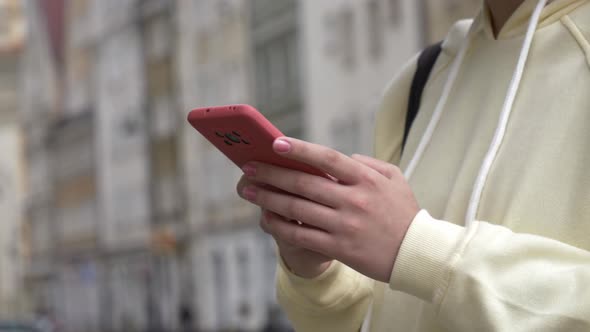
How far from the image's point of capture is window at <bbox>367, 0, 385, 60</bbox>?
20.3 meters

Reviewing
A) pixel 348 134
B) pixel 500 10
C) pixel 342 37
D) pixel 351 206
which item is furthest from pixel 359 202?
pixel 342 37

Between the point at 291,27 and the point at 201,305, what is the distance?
8.66 m

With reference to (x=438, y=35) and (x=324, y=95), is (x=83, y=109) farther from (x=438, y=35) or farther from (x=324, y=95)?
(x=438, y=35)

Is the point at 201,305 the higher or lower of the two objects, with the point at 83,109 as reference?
lower

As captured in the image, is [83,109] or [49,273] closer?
[83,109]

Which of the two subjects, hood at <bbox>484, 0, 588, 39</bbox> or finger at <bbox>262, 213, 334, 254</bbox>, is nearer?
finger at <bbox>262, 213, 334, 254</bbox>

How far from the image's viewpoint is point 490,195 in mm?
1528

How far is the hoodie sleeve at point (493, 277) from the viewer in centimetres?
130

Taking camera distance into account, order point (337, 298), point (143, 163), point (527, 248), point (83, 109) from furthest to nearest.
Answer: point (83, 109), point (143, 163), point (337, 298), point (527, 248)

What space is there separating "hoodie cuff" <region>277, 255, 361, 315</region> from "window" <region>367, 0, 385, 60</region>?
18553 millimetres

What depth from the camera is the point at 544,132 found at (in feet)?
4.87

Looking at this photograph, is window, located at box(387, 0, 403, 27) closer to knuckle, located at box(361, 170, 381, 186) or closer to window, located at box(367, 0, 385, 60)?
window, located at box(367, 0, 385, 60)

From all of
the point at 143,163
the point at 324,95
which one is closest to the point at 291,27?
the point at 324,95

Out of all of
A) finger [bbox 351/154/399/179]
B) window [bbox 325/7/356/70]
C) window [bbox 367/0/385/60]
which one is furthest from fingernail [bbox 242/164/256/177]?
window [bbox 325/7/356/70]
